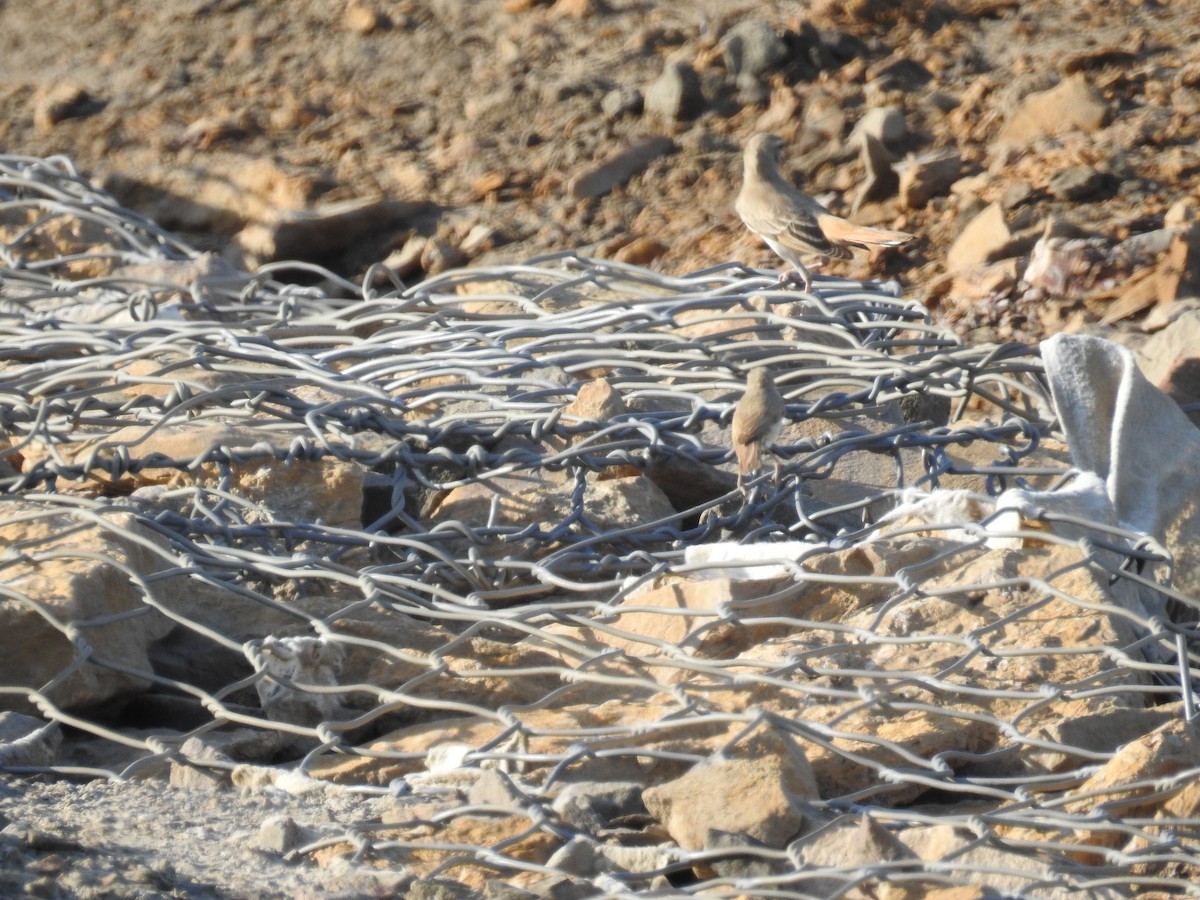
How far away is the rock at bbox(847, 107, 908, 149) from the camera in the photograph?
823 cm

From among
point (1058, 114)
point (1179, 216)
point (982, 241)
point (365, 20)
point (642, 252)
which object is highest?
point (365, 20)

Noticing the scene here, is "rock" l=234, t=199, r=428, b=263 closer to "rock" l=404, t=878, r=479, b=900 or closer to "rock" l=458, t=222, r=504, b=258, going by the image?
"rock" l=458, t=222, r=504, b=258

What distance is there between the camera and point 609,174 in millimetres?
8836

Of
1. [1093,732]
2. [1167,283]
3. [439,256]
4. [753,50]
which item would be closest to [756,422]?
[1093,732]

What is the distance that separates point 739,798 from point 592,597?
3.92ft

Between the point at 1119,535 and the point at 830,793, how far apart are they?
81 centimetres

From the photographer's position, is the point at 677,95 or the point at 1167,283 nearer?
the point at 1167,283

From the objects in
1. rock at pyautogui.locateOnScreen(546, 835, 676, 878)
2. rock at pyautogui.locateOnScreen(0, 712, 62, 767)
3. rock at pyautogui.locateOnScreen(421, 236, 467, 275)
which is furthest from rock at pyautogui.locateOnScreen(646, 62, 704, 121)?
rock at pyautogui.locateOnScreen(546, 835, 676, 878)

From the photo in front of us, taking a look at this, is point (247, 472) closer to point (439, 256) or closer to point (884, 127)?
point (439, 256)

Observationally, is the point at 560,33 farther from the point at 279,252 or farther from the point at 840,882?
the point at 840,882

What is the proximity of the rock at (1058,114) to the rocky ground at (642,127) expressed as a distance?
1 centimetres

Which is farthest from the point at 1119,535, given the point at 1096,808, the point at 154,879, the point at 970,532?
the point at 154,879

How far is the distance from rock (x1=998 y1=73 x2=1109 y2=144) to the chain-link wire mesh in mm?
3345

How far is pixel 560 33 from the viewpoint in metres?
9.85
